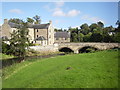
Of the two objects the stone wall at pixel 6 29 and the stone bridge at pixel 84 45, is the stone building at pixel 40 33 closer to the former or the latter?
the stone wall at pixel 6 29

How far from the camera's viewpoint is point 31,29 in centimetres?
6325

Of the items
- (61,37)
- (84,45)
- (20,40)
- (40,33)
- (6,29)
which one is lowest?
(84,45)

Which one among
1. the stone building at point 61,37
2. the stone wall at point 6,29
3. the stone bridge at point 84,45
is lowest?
the stone bridge at point 84,45

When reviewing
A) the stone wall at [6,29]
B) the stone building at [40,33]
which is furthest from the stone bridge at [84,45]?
the stone wall at [6,29]

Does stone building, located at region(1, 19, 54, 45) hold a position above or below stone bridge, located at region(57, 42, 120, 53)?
above

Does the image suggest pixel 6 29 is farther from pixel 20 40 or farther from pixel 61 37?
pixel 61 37

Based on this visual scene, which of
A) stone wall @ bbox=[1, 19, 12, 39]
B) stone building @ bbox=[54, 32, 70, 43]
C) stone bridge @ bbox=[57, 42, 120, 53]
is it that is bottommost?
stone bridge @ bbox=[57, 42, 120, 53]

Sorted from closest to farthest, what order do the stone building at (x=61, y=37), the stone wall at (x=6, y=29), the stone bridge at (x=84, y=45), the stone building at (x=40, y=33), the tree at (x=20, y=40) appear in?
the tree at (x=20, y=40), the stone bridge at (x=84, y=45), the stone wall at (x=6, y=29), the stone building at (x=40, y=33), the stone building at (x=61, y=37)

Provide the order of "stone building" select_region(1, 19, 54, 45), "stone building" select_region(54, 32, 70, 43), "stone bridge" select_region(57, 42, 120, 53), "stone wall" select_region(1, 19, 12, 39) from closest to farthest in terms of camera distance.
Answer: "stone bridge" select_region(57, 42, 120, 53), "stone wall" select_region(1, 19, 12, 39), "stone building" select_region(1, 19, 54, 45), "stone building" select_region(54, 32, 70, 43)

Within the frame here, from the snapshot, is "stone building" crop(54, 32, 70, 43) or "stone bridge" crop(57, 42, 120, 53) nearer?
"stone bridge" crop(57, 42, 120, 53)

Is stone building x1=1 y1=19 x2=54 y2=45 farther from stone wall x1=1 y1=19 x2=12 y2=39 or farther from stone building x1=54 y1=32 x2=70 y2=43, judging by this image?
stone building x1=54 y1=32 x2=70 y2=43

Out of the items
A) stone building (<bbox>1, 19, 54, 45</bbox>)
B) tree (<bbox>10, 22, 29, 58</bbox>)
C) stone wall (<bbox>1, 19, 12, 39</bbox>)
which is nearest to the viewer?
tree (<bbox>10, 22, 29, 58</bbox>)

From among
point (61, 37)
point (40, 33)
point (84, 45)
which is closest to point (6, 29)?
point (40, 33)

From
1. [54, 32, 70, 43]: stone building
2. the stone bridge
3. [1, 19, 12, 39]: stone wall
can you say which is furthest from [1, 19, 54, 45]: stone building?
[54, 32, 70, 43]: stone building
